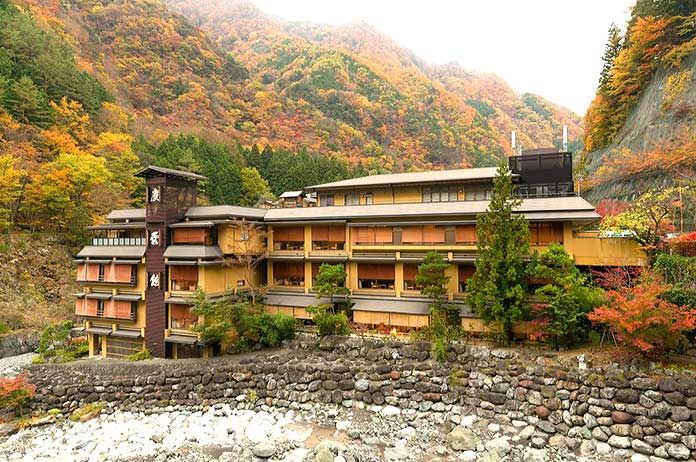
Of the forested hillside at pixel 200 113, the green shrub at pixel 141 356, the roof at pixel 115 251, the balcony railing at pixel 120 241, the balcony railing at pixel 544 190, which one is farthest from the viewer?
the forested hillside at pixel 200 113

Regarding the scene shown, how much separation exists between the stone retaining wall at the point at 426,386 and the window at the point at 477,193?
11572 mm

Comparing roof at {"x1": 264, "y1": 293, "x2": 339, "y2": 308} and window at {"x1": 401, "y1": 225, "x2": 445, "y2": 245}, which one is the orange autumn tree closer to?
window at {"x1": 401, "y1": 225, "x2": 445, "y2": 245}

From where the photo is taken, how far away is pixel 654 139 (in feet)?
97.0

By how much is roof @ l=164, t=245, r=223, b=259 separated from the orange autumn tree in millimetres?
20532

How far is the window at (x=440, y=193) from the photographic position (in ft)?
86.3

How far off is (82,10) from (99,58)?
70.2ft

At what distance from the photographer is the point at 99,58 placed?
71.8 meters

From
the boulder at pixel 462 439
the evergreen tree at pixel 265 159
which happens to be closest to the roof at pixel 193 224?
the boulder at pixel 462 439

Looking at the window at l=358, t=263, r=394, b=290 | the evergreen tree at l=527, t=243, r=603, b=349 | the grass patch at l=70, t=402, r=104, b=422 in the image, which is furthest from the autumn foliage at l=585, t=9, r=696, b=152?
the grass patch at l=70, t=402, r=104, b=422

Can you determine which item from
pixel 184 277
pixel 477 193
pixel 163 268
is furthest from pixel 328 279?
pixel 477 193

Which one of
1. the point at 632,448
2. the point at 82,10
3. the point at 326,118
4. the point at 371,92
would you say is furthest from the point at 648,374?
the point at 82,10

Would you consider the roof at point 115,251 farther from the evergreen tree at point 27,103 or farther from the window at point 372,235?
the evergreen tree at point 27,103

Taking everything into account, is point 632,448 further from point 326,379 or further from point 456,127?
point 456,127

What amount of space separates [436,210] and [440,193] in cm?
410
